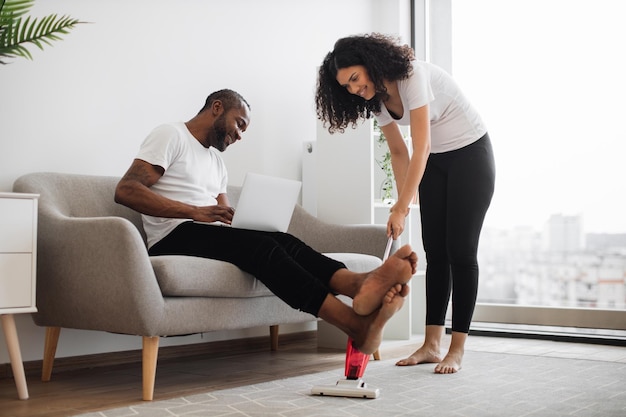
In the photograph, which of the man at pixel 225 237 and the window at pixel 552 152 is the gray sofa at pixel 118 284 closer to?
the man at pixel 225 237

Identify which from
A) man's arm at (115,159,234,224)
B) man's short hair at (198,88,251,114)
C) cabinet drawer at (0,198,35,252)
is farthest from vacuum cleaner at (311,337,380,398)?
man's short hair at (198,88,251,114)

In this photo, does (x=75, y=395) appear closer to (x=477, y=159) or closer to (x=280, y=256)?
(x=280, y=256)

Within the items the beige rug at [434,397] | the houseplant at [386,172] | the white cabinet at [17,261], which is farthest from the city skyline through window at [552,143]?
the white cabinet at [17,261]

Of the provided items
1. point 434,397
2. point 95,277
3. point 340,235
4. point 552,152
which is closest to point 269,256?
point 95,277

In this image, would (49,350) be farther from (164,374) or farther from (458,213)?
(458,213)

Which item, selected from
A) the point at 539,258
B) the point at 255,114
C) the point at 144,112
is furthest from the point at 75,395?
the point at 539,258

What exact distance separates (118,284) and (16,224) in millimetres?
343

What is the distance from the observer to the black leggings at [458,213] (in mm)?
2730

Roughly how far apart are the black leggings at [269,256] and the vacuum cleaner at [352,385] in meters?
0.19

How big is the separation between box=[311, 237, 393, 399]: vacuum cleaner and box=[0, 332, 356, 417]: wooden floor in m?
0.39

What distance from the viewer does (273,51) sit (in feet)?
12.8

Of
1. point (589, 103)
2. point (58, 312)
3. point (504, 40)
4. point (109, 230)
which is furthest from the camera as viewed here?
point (504, 40)

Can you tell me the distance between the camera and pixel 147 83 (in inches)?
128

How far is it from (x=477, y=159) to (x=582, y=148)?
1.58 m
